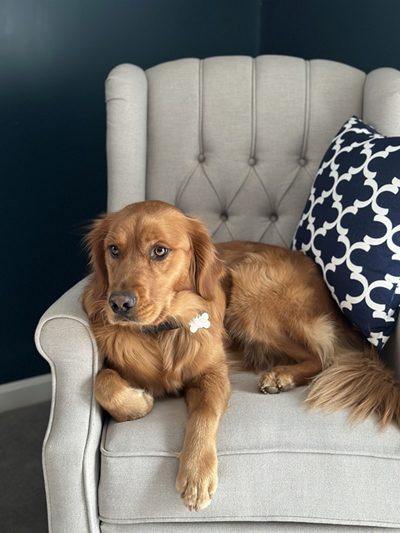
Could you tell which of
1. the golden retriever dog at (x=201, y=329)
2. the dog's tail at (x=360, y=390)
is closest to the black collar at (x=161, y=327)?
the golden retriever dog at (x=201, y=329)

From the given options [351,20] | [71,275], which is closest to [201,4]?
[351,20]

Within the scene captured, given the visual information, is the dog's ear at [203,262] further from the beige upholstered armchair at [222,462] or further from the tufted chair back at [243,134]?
the tufted chair back at [243,134]

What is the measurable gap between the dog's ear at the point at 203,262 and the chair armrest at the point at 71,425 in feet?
1.25

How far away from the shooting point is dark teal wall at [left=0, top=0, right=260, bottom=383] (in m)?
2.70

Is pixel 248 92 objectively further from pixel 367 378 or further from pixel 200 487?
pixel 200 487

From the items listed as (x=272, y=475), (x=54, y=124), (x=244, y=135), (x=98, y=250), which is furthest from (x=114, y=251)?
(x=54, y=124)

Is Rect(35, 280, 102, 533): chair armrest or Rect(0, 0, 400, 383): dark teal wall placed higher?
Rect(0, 0, 400, 383): dark teal wall

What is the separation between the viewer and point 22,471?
2418 millimetres

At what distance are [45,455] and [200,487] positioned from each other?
402 millimetres

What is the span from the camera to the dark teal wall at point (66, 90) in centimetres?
270

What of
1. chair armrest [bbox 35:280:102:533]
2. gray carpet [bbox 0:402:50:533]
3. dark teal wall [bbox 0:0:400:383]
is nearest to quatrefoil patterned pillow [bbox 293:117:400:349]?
chair armrest [bbox 35:280:102:533]

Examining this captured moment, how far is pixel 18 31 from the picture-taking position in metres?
2.63

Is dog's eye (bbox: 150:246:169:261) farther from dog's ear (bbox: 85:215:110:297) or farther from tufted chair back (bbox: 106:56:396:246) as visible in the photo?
tufted chair back (bbox: 106:56:396:246)

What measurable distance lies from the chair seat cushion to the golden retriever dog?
0.17 feet
